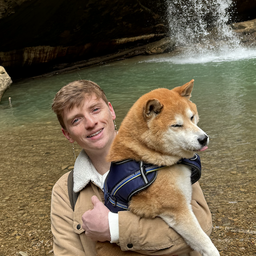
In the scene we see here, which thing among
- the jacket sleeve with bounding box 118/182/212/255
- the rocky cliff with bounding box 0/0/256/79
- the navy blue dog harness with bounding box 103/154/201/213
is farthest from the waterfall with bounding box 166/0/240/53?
the jacket sleeve with bounding box 118/182/212/255

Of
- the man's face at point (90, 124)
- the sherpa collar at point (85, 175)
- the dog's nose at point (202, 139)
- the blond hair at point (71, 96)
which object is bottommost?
the sherpa collar at point (85, 175)

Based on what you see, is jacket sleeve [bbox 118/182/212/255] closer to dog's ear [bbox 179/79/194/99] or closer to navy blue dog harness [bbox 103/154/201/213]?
navy blue dog harness [bbox 103/154/201/213]

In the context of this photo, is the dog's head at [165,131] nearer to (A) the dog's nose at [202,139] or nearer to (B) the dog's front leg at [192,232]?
(A) the dog's nose at [202,139]

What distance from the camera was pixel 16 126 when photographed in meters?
6.63

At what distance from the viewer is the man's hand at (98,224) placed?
151cm

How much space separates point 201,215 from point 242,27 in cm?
1467

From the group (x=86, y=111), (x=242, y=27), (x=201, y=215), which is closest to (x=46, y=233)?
(x=86, y=111)

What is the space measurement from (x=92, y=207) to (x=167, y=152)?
0.55 metres

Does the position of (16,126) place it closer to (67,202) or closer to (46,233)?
(46,233)

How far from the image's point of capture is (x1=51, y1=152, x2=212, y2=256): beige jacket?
1.49m

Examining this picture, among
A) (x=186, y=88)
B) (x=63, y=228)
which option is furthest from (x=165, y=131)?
(x=63, y=228)

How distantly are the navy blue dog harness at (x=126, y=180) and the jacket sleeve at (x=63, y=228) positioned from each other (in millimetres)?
318

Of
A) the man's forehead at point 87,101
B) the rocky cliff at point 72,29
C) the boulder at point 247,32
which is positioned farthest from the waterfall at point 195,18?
the man's forehead at point 87,101

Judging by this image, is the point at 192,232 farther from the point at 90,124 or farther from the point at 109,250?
the point at 90,124
